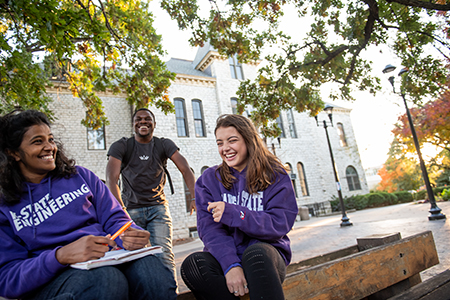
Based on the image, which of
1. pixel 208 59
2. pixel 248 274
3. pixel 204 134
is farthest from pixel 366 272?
pixel 208 59

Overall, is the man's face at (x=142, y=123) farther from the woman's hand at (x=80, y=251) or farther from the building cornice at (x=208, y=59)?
the building cornice at (x=208, y=59)

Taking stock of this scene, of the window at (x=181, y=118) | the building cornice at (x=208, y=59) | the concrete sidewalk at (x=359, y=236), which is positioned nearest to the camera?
the concrete sidewalk at (x=359, y=236)

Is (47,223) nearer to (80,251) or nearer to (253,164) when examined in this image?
(80,251)

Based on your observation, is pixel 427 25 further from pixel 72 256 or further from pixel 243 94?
pixel 72 256

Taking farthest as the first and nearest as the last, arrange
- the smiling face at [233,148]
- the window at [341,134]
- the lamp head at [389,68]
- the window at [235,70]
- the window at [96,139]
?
the window at [341,134]
the window at [235,70]
the window at [96,139]
the lamp head at [389,68]
the smiling face at [233,148]

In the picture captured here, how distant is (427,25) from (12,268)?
8.11 metres

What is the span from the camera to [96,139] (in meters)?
15.4

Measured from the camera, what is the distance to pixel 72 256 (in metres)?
1.41

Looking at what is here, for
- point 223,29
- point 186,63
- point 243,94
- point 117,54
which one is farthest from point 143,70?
point 186,63

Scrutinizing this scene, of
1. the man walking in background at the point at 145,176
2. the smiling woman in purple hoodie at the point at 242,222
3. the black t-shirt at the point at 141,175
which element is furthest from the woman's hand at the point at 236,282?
the black t-shirt at the point at 141,175

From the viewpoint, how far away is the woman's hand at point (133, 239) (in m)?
1.71

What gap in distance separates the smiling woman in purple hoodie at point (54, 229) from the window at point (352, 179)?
24.7m

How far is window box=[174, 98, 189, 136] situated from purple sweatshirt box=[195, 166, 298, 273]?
51.2 feet

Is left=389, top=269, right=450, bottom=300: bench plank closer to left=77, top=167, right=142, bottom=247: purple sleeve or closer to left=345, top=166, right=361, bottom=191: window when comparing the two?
left=77, top=167, right=142, bottom=247: purple sleeve
